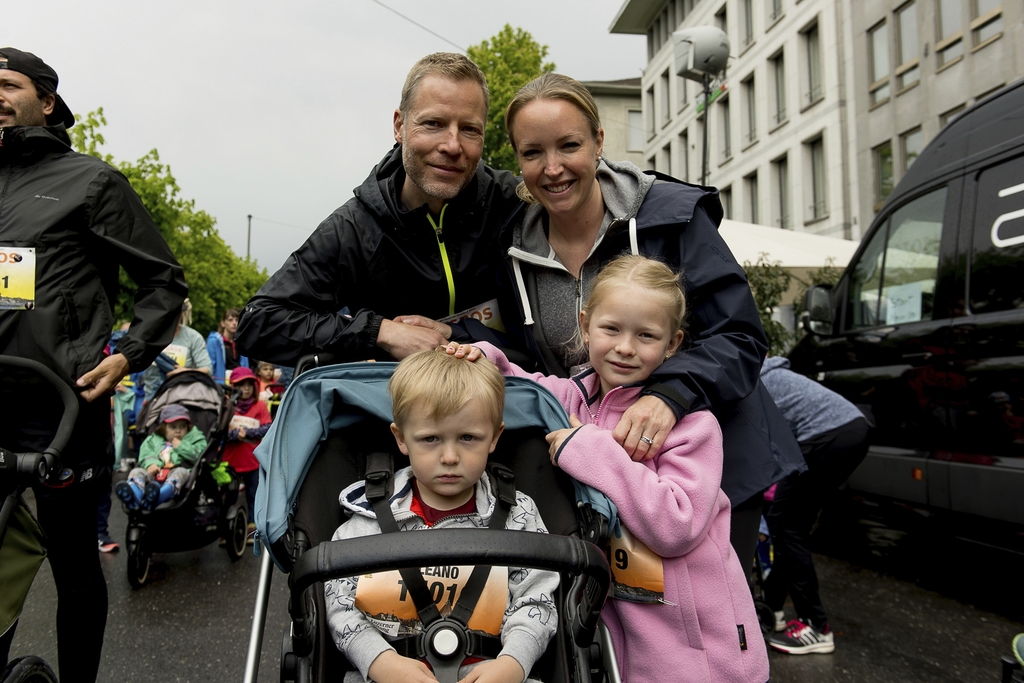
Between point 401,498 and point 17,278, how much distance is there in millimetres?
1639

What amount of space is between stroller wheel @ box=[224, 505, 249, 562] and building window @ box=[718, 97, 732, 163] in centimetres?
2583

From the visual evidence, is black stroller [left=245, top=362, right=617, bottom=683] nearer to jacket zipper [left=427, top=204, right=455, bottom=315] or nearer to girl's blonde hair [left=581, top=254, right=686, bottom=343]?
girl's blonde hair [left=581, top=254, right=686, bottom=343]

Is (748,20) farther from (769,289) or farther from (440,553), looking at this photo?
(440,553)

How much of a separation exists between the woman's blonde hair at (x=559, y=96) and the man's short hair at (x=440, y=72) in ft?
0.96

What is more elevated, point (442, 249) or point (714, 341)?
point (442, 249)

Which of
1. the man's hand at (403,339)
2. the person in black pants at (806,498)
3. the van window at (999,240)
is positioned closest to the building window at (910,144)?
the van window at (999,240)

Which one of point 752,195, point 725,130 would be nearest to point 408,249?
point 752,195

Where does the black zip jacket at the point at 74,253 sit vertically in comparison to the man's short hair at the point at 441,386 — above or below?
above

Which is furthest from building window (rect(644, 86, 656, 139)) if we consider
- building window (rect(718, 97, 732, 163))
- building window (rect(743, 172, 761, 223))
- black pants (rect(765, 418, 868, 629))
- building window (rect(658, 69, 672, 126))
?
black pants (rect(765, 418, 868, 629))

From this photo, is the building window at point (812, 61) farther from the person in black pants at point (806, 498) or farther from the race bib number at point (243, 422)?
the person in black pants at point (806, 498)

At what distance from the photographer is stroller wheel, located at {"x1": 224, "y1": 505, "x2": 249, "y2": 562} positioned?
5.99m

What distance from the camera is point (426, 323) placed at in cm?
260

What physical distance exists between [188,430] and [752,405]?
5.11 meters

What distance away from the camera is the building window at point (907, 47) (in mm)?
17875
